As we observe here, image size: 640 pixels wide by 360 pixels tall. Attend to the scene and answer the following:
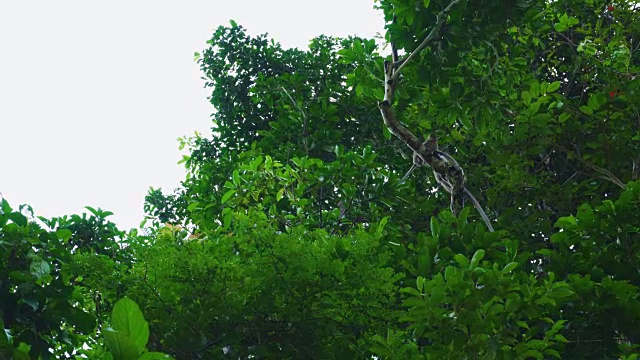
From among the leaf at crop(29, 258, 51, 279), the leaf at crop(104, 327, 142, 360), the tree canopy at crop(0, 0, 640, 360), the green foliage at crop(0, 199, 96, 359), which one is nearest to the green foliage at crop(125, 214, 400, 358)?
the tree canopy at crop(0, 0, 640, 360)

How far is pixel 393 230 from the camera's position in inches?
→ 297

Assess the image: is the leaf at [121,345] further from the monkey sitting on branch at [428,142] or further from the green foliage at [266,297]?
the monkey sitting on branch at [428,142]

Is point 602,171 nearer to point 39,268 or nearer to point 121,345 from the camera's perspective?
point 39,268

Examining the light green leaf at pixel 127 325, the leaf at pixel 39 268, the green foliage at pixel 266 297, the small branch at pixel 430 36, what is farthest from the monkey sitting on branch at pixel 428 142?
the light green leaf at pixel 127 325

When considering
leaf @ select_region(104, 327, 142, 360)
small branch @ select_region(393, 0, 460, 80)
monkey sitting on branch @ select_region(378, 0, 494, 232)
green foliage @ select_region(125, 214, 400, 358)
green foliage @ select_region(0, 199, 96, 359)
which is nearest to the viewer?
leaf @ select_region(104, 327, 142, 360)

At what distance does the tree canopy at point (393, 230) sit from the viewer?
Answer: 4.70 metres

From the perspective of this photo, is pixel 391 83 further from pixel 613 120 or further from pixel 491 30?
pixel 613 120

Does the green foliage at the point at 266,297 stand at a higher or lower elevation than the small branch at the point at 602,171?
lower

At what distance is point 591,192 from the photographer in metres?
8.64

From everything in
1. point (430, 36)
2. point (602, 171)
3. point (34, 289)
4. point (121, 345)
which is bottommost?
point (121, 345)

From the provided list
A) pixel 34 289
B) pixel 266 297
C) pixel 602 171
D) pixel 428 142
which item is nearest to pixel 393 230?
pixel 428 142

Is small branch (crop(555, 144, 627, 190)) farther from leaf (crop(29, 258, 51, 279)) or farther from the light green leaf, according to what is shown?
the light green leaf

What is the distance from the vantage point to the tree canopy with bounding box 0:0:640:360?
185 inches

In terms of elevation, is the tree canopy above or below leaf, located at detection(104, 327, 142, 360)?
above
